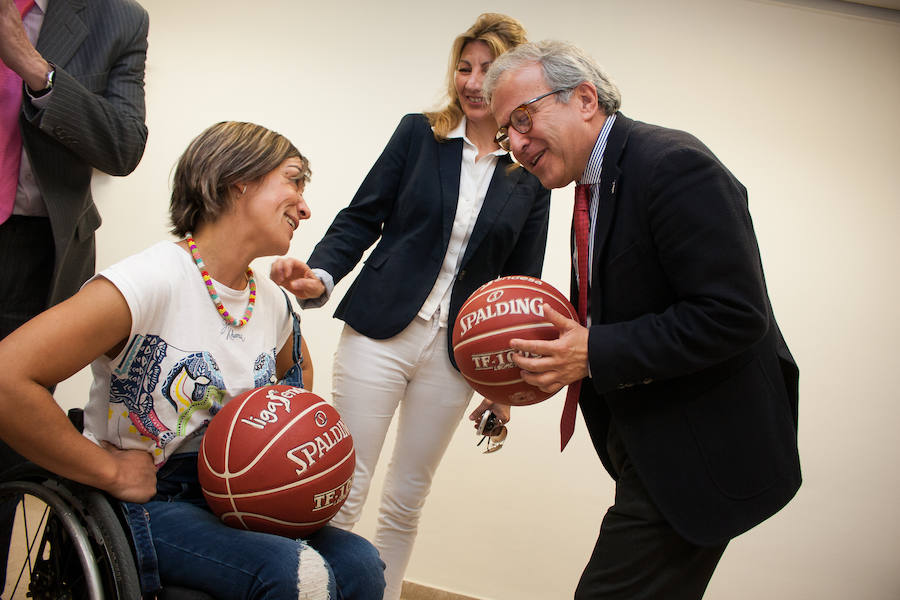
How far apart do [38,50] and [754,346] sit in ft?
5.93

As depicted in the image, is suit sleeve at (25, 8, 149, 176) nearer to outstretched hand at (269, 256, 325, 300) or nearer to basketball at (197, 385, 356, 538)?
outstretched hand at (269, 256, 325, 300)

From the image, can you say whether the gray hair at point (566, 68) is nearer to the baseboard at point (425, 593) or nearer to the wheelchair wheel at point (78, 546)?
the wheelchair wheel at point (78, 546)

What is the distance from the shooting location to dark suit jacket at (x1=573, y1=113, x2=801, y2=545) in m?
1.32

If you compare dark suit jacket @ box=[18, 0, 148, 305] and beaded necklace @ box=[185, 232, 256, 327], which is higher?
dark suit jacket @ box=[18, 0, 148, 305]

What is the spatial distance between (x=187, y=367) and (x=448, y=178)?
1.07m

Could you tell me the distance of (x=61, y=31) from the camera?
1678mm

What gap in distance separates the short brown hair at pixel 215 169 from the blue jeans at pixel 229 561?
2.22ft

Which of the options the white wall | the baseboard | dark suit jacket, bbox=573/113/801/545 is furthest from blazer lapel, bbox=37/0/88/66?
the baseboard

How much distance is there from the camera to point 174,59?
378cm

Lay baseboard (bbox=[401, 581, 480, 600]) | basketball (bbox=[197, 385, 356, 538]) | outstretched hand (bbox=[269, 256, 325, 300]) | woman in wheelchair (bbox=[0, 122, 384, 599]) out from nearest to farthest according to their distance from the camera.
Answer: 1. woman in wheelchair (bbox=[0, 122, 384, 599])
2. basketball (bbox=[197, 385, 356, 538])
3. outstretched hand (bbox=[269, 256, 325, 300])
4. baseboard (bbox=[401, 581, 480, 600])

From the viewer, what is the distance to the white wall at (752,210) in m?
3.44

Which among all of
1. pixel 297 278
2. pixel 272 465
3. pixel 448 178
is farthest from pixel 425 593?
pixel 272 465

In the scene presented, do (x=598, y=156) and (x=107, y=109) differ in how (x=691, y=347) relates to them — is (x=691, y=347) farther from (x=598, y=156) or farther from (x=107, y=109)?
(x=107, y=109)

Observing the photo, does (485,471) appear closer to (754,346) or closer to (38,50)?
(754,346)
